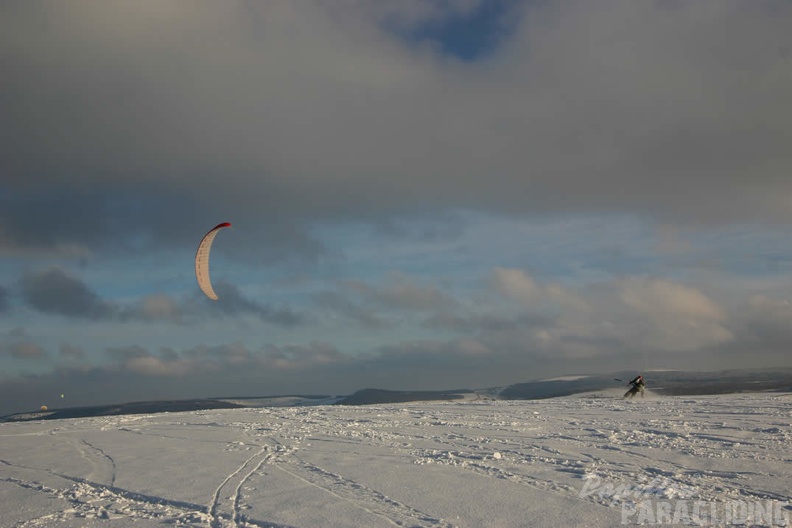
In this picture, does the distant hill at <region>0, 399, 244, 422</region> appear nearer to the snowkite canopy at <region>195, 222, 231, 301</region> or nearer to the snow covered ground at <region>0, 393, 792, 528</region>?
the snowkite canopy at <region>195, 222, 231, 301</region>

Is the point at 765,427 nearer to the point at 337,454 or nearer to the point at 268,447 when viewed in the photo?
the point at 337,454

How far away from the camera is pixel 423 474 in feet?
38.6

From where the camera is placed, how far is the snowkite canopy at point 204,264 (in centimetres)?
2916

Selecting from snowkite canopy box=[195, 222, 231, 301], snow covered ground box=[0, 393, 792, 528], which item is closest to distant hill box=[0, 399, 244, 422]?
snowkite canopy box=[195, 222, 231, 301]

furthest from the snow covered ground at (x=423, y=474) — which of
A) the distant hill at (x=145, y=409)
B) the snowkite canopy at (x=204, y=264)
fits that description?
the distant hill at (x=145, y=409)

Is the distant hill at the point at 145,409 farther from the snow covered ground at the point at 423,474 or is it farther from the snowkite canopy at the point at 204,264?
the snow covered ground at the point at 423,474

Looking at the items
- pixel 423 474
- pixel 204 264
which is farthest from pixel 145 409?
pixel 423 474

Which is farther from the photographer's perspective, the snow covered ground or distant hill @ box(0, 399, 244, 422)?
distant hill @ box(0, 399, 244, 422)

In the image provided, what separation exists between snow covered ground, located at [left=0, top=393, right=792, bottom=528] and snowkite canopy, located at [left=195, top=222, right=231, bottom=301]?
969cm

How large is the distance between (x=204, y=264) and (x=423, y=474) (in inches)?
839

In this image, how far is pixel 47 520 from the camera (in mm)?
9445

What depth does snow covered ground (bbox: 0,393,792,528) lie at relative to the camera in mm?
8930

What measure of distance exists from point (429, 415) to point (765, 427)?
12278 mm

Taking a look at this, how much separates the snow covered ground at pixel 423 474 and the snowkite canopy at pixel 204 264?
31.8 ft
